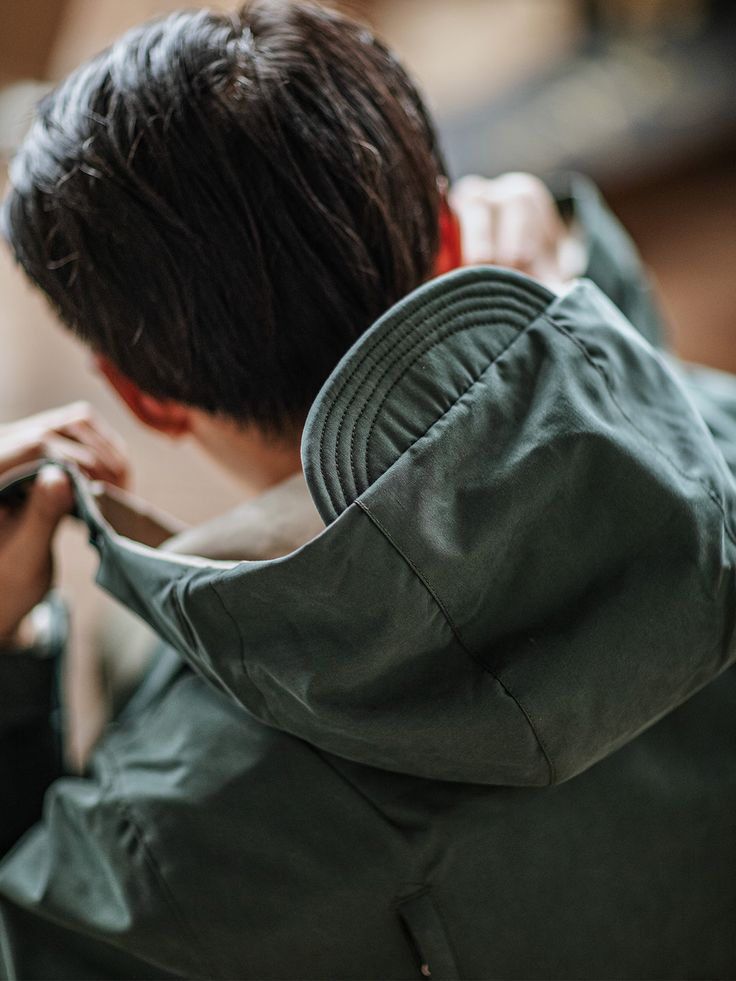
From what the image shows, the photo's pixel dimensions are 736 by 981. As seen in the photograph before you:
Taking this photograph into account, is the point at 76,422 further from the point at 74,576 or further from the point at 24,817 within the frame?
the point at 74,576

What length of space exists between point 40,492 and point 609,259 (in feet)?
1.80

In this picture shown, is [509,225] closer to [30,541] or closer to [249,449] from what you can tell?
[249,449]

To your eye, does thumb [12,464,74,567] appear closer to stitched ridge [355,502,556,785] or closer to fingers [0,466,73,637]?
fingers [0,466,73,637]

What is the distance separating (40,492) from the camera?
0.69 meters

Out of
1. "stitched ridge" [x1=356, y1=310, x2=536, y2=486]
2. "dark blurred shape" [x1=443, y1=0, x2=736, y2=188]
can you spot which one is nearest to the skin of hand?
"stitched ridge" [x1=356, y1=310, x2=536, y2=486]

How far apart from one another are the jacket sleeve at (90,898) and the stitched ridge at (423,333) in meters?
0.27

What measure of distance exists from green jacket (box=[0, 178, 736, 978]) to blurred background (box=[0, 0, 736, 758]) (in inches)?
44.1

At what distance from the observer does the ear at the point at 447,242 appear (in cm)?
66

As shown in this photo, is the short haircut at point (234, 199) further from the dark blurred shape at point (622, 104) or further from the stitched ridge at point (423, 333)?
the dark blurred shape at point (622, 104)

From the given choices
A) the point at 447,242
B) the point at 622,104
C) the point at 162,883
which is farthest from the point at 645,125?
the point at 162,883

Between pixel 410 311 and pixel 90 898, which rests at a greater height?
pixel 410 311

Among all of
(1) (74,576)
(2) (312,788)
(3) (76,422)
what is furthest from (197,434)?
(1) (74,576)

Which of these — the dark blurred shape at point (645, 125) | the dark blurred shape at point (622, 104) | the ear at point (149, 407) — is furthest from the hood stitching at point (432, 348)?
the dark blurred shape at point (622, 104)

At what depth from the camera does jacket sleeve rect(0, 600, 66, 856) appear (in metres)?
0.68
